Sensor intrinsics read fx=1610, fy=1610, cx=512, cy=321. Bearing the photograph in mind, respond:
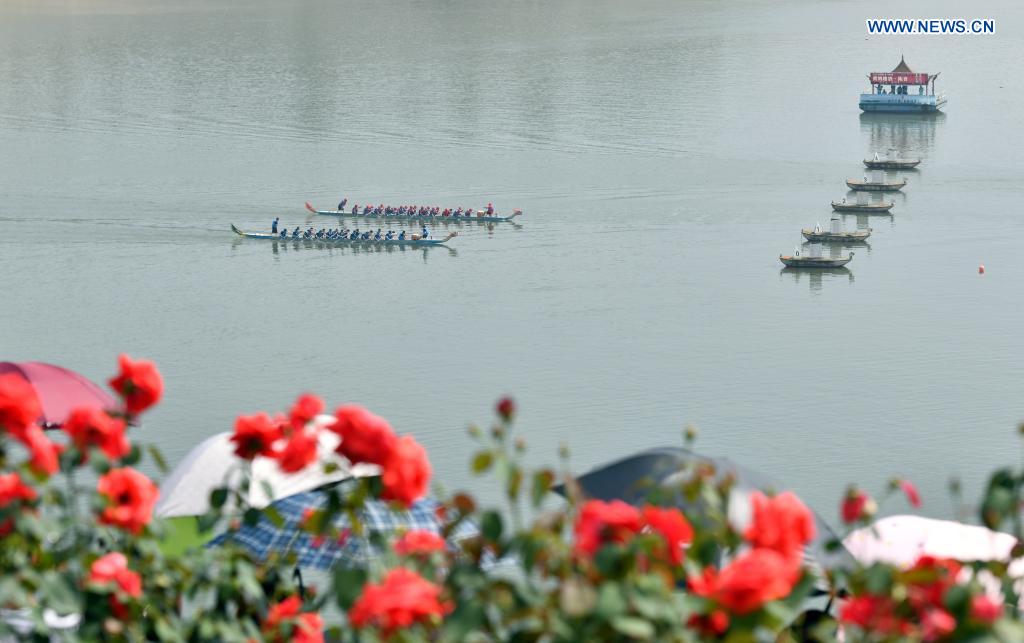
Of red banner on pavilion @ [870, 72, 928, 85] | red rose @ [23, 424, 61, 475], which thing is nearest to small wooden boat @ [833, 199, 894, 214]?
red banner on pavilion @ [870, 72, 928, 85]

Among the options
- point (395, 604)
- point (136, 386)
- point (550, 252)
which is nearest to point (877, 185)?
point (550, 252)

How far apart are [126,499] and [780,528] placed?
7.18ft

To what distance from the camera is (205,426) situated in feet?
80.8

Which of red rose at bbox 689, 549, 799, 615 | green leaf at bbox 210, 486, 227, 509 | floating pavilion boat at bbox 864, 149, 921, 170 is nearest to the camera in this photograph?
red rose at bbox 689, 549, 799, 615

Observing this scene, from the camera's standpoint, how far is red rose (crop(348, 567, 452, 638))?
148 inches

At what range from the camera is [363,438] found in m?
4.46

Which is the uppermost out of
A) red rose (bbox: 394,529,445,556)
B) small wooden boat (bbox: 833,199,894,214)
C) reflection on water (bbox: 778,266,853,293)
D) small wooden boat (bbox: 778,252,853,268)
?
small wooden boat (bbox: 833,199,894,214)

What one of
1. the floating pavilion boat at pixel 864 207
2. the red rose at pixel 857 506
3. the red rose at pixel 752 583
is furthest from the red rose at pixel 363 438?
the floating pavilion boat at pixel 864 207

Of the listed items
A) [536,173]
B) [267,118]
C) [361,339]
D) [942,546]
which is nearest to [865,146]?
[536,173]

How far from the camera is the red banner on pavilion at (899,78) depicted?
6362cm

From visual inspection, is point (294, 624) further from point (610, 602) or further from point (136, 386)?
point (610, 602)

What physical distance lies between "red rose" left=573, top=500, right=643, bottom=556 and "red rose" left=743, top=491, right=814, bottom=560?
317 millimetres

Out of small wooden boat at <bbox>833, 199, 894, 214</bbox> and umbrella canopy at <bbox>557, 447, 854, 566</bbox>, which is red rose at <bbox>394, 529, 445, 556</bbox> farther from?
small wooden boat at <bbox>833, 199, 894, 214</bbox>

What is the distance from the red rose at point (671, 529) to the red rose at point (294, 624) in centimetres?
136
